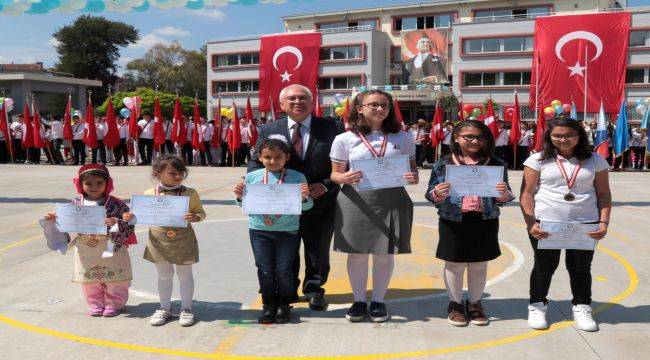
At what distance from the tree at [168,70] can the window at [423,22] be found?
35.4 m

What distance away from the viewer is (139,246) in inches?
270

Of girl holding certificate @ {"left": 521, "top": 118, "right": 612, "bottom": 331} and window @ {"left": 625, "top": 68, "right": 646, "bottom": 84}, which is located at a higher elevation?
window @ {"left": 625, "top": 68, "right": 646, "bottom": 84}

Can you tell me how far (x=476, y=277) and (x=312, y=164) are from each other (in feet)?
4.97

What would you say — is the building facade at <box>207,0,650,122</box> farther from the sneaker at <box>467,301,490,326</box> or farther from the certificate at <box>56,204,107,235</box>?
the certificate at <box>56,204,107,235</box>

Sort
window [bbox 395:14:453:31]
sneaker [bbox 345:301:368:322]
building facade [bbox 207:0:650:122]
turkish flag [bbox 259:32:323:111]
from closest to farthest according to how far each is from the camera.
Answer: sneaker [bbox 345:301:368:322] < building facade [bbox 207:0:650:122] < turkish flag [bbox 259:32:323:111] < window [bbox 395:14:453:31]

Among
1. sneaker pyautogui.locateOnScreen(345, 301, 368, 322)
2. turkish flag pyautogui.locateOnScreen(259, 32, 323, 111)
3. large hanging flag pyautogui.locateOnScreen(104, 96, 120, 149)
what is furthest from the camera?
turkish flag pyautogui.locateOnScreen(259, 32, 323, 111)

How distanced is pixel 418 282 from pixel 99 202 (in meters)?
2.95

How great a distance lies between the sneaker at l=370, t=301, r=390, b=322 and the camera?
418cm

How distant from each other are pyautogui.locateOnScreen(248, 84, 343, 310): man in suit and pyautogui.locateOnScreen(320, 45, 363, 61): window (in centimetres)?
5065

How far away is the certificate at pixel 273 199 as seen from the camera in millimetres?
3908

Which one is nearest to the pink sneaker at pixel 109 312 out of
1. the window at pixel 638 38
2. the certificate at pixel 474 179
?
the certificate at pixel 474 179

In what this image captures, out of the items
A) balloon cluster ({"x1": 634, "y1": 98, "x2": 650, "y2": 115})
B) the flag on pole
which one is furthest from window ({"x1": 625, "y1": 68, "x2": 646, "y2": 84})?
the flag on pole

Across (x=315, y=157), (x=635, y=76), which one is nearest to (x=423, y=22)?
(x=635, y=76)

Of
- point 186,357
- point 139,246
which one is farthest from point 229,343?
point 139,246
